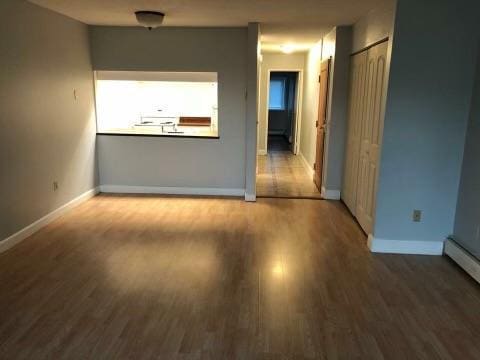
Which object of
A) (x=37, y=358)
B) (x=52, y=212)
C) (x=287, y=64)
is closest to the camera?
(x=37, y=358)

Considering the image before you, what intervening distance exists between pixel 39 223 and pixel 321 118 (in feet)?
13.7

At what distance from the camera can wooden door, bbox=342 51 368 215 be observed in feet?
15.0

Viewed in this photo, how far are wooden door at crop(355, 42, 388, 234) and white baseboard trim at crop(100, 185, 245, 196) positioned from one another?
6.15ft

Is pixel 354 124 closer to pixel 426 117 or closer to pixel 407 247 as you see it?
pixel 426 117

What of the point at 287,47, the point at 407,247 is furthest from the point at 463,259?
the point at 287,47

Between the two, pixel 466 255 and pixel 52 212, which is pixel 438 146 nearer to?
pixel 466 255

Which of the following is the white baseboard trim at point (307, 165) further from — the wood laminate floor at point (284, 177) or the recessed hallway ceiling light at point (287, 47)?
the recessed hallway ceiling light at point (287, 47)

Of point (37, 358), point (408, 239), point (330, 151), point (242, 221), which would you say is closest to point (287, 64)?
point (330, 151)

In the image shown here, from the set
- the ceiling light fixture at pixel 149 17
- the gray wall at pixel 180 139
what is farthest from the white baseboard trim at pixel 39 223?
the ceiling light fixture at pixel 149 17

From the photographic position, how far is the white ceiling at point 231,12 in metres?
3.86

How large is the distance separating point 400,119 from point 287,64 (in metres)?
5.82

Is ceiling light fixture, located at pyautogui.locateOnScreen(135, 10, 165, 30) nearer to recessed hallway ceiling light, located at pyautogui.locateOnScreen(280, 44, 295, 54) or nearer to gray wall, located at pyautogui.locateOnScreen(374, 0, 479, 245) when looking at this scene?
gray wall, located at pyautogui.locateOnScreen(374, 0, 479, 245)

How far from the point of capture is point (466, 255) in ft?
11.0

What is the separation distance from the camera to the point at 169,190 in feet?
19.0
